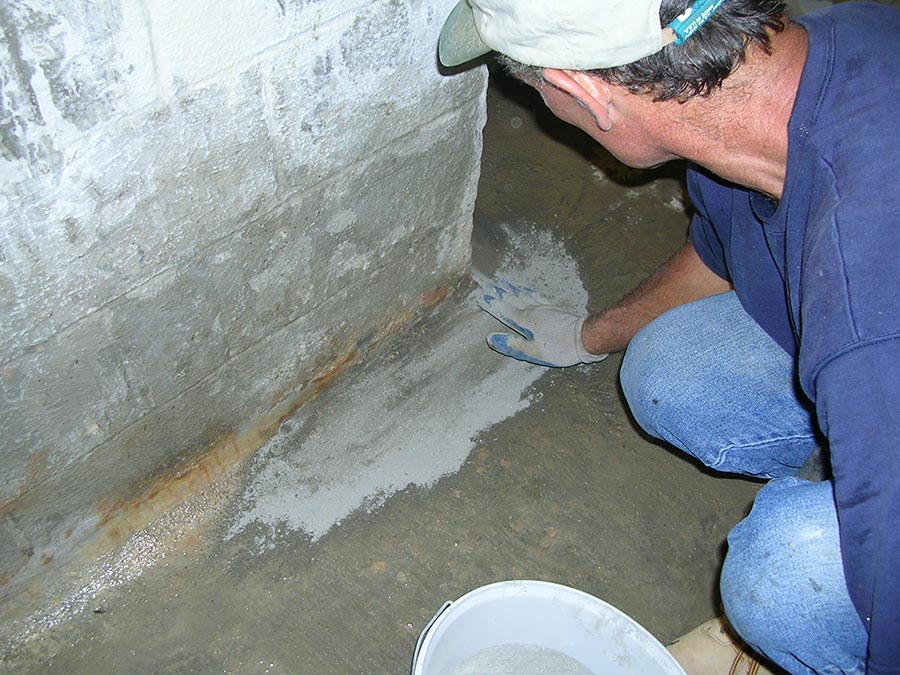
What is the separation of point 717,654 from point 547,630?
0.38m

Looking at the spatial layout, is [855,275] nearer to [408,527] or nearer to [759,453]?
[759,453]

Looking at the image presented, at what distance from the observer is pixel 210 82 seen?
4.30 feet

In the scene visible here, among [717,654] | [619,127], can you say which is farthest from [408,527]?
[619,127]

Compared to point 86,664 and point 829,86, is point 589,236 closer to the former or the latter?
point 829,86

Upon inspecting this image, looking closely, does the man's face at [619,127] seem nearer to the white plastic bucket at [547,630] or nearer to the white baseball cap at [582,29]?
the white baseball cap at [582,29]

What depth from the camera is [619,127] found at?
1354 millimetres

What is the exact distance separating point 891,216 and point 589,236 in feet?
4.86

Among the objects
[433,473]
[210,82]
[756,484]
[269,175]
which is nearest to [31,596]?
[433,473]

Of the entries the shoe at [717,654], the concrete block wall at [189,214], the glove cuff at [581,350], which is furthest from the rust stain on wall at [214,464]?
the shoe at [717,654]

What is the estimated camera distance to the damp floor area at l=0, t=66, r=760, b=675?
1.80 m

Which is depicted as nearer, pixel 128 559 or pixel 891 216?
pixel 891 216

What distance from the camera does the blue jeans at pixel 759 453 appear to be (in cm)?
136

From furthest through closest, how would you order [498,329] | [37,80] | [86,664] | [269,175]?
[498,329], [86,664], [269,175], [37,80]

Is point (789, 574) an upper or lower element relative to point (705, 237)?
lower
